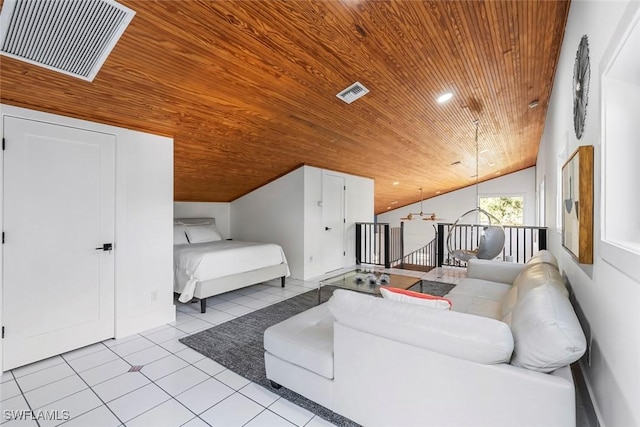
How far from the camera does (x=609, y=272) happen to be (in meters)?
1.38

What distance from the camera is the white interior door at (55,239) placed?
2393mm

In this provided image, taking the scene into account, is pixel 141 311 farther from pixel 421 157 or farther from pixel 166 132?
pixel 421 157

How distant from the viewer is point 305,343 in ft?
6.20

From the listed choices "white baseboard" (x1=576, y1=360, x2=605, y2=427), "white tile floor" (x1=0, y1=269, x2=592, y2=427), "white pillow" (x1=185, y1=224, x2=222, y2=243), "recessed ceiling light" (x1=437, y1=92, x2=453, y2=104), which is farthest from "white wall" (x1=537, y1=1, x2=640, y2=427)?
"white pillow" (x1=185, y1=224, x2=222, y2=243)

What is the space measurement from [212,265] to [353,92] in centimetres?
271

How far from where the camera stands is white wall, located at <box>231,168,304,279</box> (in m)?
5.38

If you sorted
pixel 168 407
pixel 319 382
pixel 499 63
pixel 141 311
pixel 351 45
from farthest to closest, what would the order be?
1. pixel 141 311
2. pixel 499 63
3. pixel 351 45
4. pixel 168 407
5. pixel 319 382

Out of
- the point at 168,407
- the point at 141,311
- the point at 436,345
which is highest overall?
the point at 436,345

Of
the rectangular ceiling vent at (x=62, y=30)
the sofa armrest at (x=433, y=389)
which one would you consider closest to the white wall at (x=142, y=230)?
the rectangular ceiling vent at (x=62, y=30)

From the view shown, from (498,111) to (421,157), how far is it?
194 centimetres

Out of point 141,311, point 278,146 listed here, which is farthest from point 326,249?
point 141,311

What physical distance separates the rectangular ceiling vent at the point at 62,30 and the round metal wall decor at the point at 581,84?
2.72m

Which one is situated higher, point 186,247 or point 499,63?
point 499,63

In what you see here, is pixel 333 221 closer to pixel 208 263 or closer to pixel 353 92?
pixel 208 263
